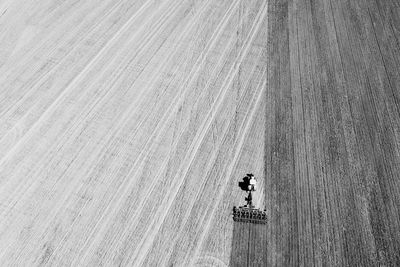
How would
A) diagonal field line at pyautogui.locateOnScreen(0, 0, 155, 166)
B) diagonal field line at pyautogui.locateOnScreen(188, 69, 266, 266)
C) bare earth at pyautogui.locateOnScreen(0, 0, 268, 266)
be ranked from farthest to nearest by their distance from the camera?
diagonal field line at pyautogui.locateOnScreen(0, 0, 155, 166) < bare earth at pyautogui.locateOnScreen(0, 0, 268, 266) < diagonal field line at pyautogui.locateOnScreen(188, 69, 266, 266)

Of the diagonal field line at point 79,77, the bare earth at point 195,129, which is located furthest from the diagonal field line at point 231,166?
the diagonal field line at point 79,77

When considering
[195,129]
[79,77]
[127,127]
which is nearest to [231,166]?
[195,129]

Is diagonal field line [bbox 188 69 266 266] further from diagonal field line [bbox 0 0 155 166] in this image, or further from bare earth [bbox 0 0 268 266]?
diagonal field line [bbox 0 0 155 166]

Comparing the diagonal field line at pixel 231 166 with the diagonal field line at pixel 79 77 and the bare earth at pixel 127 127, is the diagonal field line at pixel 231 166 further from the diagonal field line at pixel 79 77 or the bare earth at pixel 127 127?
the diagonal field line at pixel 79 77

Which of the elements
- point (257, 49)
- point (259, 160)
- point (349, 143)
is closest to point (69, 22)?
point (257, 49)

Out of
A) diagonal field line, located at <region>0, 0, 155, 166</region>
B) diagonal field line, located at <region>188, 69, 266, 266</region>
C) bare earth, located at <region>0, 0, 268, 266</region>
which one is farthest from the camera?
diagonal field line, located at <region>0, 0, 155, 166</region>

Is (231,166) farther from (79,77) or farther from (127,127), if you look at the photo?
(79,77)

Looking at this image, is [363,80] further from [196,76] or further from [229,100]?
[196,76]

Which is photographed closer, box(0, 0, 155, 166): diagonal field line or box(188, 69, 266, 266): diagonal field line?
box(188, 69, 266, 266): diagonal field line

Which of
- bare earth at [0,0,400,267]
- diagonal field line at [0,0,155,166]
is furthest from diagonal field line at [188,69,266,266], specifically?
diagonal field line at [0,0,155,166]
